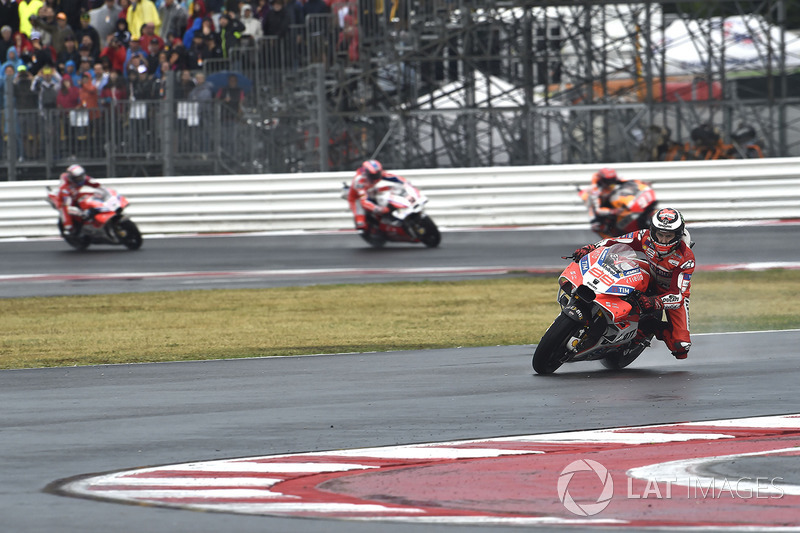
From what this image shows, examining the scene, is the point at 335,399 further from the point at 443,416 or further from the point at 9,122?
the point at 9,122

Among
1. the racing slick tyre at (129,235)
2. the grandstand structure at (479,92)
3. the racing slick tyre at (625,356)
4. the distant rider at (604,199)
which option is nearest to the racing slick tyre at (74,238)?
the racing slick tyre at (129,235)

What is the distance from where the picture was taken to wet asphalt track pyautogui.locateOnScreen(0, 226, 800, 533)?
6.08 metres

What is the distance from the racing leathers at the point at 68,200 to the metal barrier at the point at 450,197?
1.17 meters

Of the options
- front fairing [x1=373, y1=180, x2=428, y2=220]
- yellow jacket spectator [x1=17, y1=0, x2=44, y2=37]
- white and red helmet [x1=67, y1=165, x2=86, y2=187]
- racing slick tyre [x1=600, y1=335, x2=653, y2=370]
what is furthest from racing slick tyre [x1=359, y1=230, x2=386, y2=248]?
racing slick tyre [x1=600, y1=335, x2=653, y2=370]

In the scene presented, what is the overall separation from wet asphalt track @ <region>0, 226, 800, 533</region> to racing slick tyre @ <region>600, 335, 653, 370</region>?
0.30 feet

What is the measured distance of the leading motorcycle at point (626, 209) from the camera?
804 inches

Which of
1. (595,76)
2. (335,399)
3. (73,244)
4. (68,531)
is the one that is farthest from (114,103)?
(68,531)

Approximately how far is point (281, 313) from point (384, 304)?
49.9 inches

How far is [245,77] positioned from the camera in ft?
80.8

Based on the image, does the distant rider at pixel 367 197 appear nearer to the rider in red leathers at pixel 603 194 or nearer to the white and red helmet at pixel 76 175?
the rider in red leathers at pixel 603 194

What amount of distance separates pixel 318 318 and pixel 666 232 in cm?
553

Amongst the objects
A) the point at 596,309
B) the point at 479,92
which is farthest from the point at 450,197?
the point at 596,309

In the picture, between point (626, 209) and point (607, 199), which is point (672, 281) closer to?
point (626, 209)

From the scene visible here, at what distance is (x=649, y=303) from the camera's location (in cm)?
1013
